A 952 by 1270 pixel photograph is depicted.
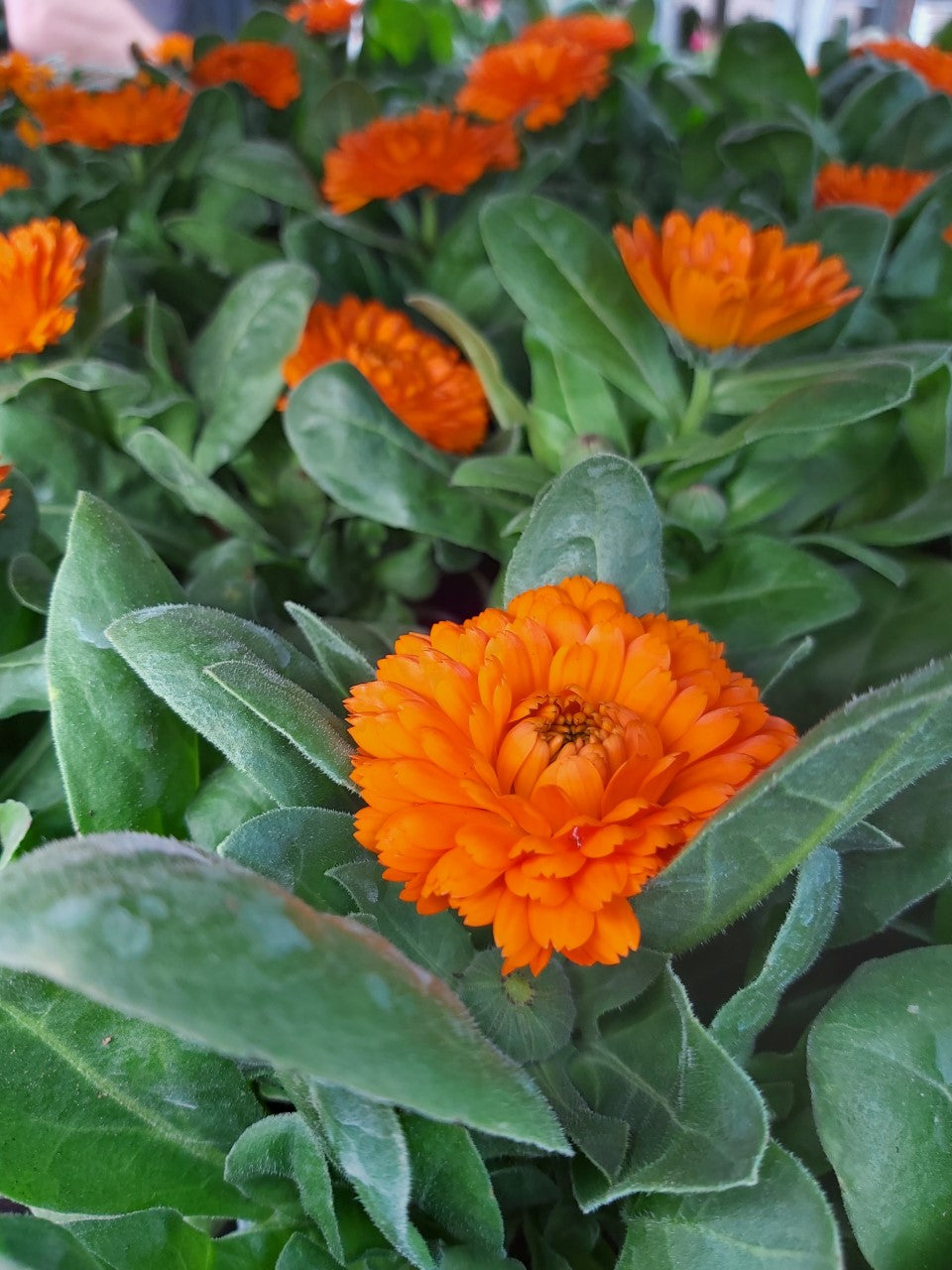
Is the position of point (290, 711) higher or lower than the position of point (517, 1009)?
higher

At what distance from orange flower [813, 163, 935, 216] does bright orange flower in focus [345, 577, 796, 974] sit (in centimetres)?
68

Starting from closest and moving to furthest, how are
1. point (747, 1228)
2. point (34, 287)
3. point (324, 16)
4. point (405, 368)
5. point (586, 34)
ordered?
point (747, 1228)
point (34, 287)
point (405, 368)
point (586, 34)
point (324, 16)

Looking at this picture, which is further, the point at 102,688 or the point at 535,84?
the point at 535,84

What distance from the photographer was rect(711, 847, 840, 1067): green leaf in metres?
0.41

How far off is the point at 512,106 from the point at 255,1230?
1.02 m

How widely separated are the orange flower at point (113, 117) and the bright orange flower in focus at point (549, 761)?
0.82m

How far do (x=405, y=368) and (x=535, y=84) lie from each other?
1.54 ft

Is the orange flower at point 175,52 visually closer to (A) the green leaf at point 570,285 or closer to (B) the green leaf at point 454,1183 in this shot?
(A) the green leaf at point 570,285

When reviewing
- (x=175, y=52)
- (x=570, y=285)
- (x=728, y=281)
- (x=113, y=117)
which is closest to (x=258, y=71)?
(x=113, y=117)

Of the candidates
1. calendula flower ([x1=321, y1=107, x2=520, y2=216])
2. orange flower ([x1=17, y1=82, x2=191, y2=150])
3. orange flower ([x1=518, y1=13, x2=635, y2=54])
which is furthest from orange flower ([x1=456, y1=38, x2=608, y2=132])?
orange flower ([x1=17, y1=82, x2=191, y2=150])

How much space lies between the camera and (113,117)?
3.37 feet

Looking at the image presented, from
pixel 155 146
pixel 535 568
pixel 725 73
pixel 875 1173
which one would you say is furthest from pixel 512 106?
pixel 875 1173

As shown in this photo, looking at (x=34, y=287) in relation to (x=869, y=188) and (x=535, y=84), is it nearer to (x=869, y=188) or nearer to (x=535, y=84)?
(x=535, y=84)

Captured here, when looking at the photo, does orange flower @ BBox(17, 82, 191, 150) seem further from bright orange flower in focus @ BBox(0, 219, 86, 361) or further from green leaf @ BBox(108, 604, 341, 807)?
green leaf @ BBox(108, 604, 341, 807)
